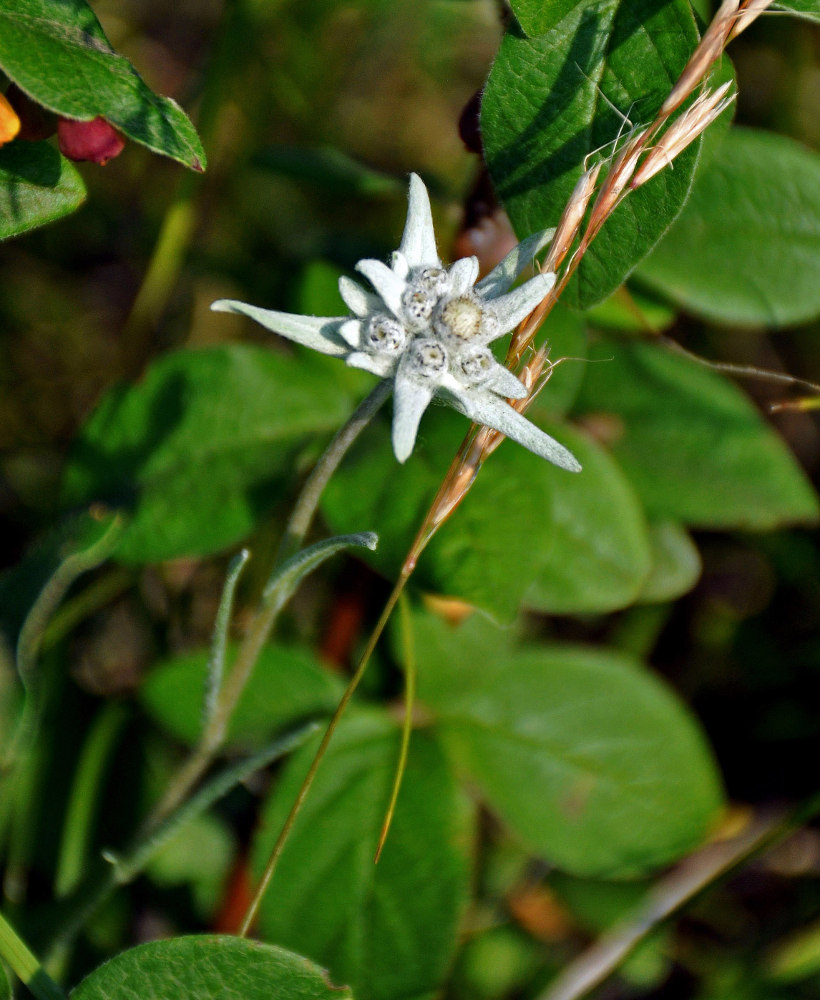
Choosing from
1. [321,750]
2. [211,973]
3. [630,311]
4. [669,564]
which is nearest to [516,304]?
[321,750]

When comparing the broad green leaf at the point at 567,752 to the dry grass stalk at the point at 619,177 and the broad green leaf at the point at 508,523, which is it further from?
the dry grass stalk at the point at 619,177

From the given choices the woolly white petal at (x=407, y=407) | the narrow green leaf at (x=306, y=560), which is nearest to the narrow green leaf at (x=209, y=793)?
the narrow green leaf at (x=306, y=560)

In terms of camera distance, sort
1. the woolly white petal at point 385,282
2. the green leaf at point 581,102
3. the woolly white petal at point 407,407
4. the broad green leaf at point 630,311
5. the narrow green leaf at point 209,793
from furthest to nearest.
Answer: the broad green leaf at point 630,311
the narrow green leaf at point 209,793
the green leaf at point 581,102
the woolly white petal at point 385,282
the woolly white petal at point 407,407

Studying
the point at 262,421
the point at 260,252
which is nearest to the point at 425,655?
the point at 262,421

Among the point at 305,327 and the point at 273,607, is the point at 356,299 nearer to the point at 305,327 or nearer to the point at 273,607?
the point at 305,327

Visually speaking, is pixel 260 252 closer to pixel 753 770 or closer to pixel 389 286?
pixel 389 286

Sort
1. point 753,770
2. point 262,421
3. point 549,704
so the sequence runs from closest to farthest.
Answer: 1. point 262,421
2. point 549,704
3. point 753,770
